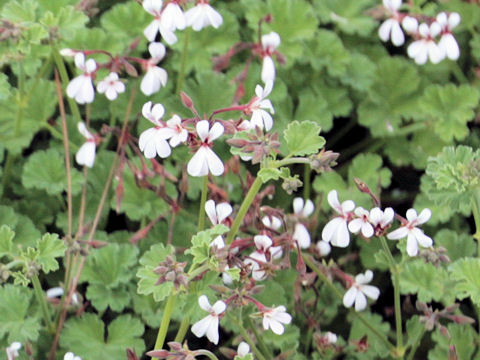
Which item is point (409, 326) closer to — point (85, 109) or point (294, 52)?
point (294, 52)

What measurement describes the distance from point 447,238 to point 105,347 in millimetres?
1061

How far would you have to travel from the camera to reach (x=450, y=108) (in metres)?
2.69

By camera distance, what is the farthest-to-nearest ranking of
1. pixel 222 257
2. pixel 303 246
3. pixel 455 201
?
pixel 303 246 < pixel 455 201 < pixel 222 257

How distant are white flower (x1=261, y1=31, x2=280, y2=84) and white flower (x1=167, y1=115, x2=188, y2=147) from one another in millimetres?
641

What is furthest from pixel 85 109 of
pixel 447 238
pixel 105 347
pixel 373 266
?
pixel 447 238

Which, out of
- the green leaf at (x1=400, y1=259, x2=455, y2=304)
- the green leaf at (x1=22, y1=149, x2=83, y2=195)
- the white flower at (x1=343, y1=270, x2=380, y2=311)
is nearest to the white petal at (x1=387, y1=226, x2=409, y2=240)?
the white flower at (x1=343, y1=270, x2=380, y2=311)

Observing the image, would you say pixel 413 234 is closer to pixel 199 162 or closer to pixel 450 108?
pixel 199 162

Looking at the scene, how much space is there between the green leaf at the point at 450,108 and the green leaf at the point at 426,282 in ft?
2.19

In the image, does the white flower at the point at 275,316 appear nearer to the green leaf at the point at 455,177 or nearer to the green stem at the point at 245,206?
the green stem at the point at 245,206

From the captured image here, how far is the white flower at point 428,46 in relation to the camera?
227 cm

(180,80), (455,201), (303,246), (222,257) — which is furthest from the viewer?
(180,80)

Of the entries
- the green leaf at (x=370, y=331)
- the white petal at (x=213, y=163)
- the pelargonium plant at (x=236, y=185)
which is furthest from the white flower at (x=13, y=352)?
the green leaf at (x=370, y=331)

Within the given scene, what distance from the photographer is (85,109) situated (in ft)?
8.68

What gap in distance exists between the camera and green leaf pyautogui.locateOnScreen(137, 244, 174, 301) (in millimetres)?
1632
